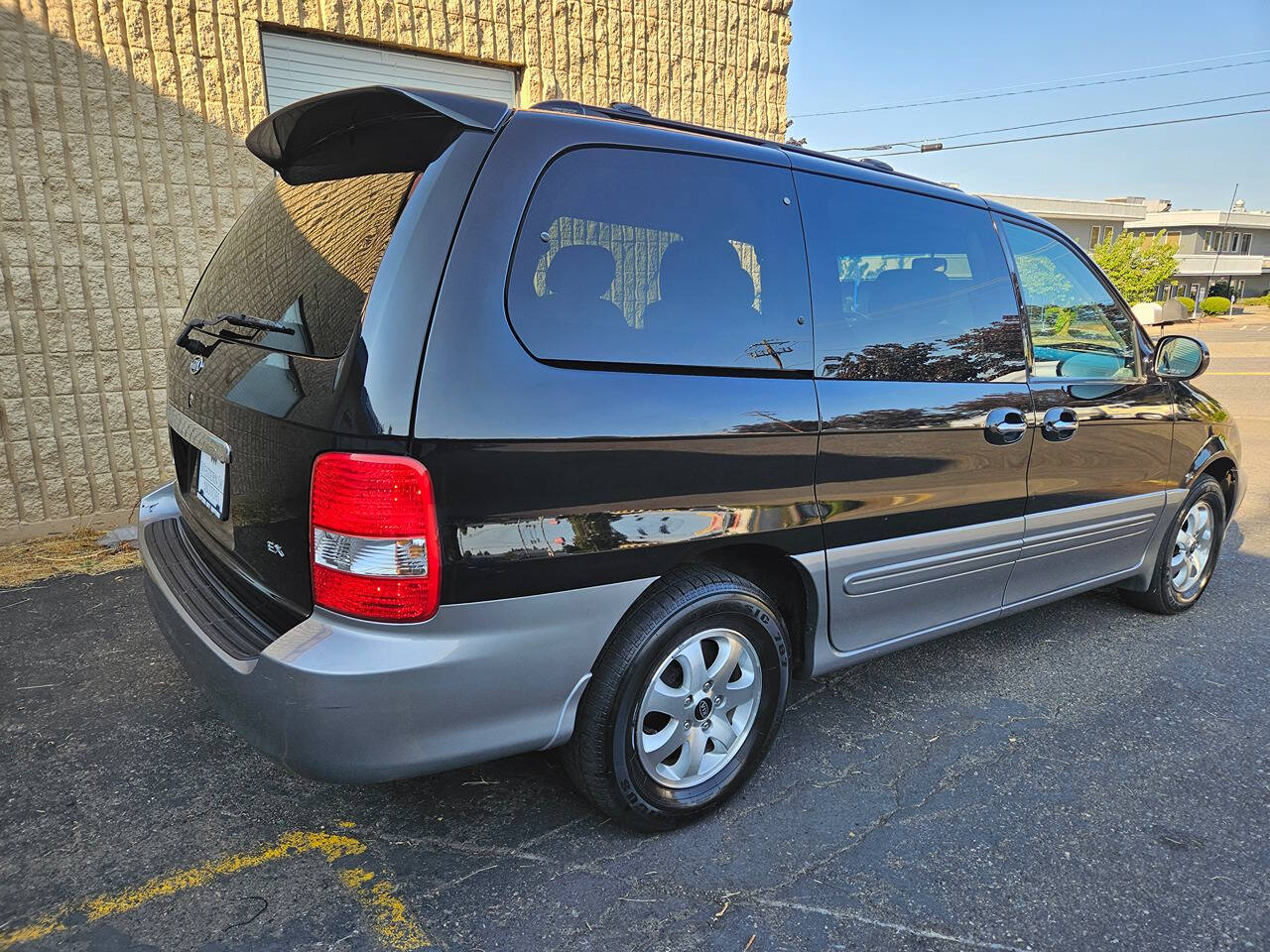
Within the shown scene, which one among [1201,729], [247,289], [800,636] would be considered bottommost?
[1201,729]

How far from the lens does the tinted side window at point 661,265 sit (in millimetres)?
1996

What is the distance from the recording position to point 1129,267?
4134cm

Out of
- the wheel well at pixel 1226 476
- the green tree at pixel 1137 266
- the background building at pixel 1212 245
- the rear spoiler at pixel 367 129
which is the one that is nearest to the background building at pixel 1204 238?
the background building at pixel 1212 245

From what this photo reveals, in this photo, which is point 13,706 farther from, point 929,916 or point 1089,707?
point 1089,707

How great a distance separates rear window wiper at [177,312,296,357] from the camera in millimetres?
2137

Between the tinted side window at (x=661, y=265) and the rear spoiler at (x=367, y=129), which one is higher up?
the rear spoiler at (x=367, y=129)

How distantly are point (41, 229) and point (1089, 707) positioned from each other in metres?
5.99

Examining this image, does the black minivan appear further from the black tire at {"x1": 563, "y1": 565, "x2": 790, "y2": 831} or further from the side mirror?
the side mirror

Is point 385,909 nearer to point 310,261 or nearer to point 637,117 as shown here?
point 310,261

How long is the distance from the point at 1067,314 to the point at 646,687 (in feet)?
8.38

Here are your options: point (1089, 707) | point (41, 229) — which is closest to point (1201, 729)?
point (1089, 707)

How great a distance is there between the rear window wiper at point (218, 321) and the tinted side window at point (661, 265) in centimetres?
68

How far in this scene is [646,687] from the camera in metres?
2.20

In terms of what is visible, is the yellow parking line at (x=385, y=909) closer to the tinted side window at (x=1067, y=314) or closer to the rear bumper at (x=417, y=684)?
the rear bumper at (x=417, y=684)
